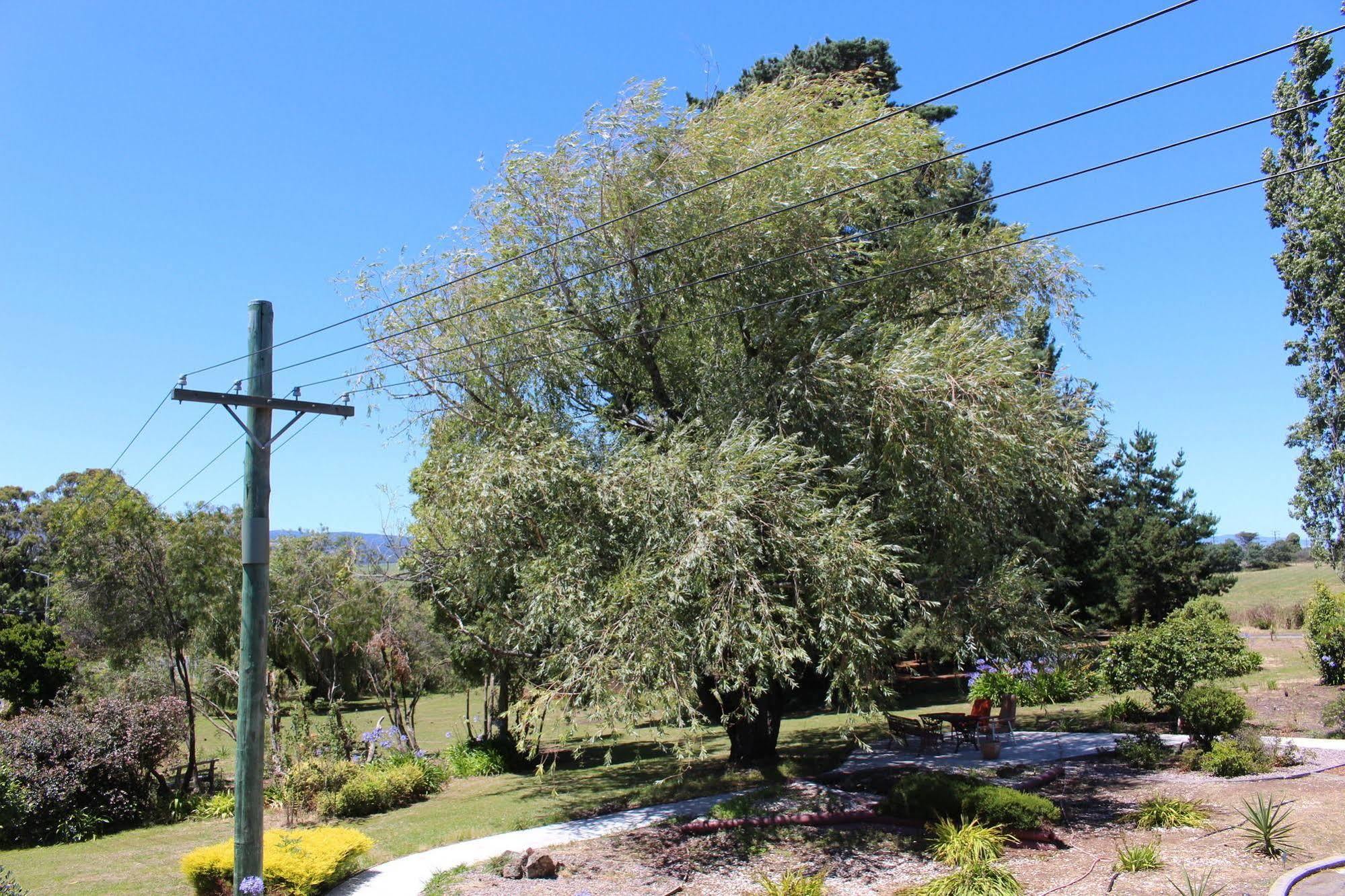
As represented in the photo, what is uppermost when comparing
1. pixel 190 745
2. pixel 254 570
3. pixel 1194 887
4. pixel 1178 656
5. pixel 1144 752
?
pixel 254 570

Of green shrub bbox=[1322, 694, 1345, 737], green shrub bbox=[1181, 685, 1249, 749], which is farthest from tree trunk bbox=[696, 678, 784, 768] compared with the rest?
green shrub bbox=[1322, 694, 1345, 737]

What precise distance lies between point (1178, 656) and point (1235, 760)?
2416mm

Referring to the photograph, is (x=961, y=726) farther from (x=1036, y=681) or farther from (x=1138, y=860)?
(x=1138, y=860)

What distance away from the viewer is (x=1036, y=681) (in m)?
20.7

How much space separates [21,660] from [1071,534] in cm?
2416

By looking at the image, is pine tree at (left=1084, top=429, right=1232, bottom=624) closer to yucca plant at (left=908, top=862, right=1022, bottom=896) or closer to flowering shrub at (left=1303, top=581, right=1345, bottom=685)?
flowering shrub at (left=1303, top=581, right=1345, bottom=685)

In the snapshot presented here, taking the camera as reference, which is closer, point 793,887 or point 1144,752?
point 793,887

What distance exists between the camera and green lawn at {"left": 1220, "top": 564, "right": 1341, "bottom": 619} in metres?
38.4

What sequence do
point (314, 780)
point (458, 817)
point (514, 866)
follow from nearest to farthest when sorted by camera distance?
point (514, 866) → point (458, 817) → point (314, 780)

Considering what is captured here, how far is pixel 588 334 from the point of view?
14094 mm

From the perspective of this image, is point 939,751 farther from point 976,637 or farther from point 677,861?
point 677,861

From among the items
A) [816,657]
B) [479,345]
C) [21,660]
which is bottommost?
[816,657]

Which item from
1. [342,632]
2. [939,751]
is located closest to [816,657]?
[939,751]

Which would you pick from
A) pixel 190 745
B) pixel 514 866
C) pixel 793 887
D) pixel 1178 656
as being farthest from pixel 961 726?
pixel 190 745
